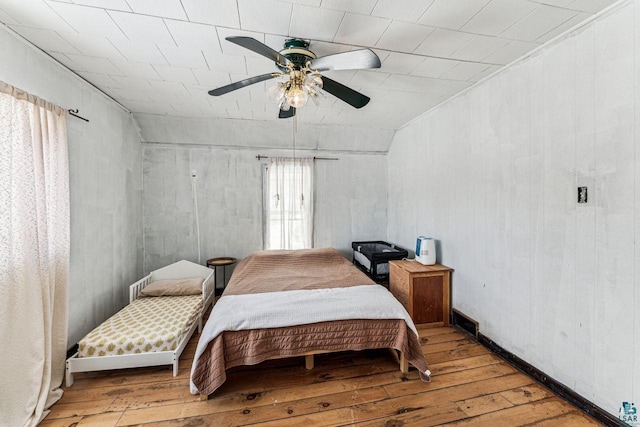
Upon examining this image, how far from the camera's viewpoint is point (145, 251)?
148 inches

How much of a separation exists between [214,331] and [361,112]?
2896 millimetres

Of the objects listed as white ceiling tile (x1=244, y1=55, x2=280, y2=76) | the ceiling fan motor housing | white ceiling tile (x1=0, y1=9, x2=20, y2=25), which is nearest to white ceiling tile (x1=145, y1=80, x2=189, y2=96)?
white ceiling tile (x1=244, y1=55, x2=280, y2=76)

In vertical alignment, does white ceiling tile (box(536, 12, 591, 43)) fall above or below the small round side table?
above

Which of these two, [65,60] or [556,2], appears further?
[65,60]

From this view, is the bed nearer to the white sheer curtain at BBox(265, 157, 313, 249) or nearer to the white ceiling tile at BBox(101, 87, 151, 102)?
the white sheer curtain at BBox(265, 157, 313, 249)

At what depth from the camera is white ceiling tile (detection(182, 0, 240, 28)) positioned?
4.80 feet

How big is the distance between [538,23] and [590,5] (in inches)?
9.1

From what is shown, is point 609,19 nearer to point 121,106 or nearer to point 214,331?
point 214,331

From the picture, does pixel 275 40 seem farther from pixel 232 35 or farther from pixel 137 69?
pixel 137 69

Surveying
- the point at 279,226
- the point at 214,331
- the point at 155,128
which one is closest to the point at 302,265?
the point at 279,226

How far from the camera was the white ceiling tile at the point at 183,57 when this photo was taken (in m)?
1.92

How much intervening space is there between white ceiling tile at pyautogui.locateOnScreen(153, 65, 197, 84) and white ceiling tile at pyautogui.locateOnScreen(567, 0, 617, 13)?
8.94 ft
